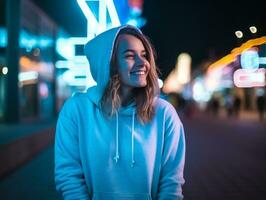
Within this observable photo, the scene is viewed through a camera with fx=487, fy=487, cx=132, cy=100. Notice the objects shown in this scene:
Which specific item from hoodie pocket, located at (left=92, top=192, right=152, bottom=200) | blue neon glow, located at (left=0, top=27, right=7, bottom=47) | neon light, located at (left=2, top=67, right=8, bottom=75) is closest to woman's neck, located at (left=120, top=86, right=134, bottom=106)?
hoodie pocket, located at (left=92, top=192, right=152, bottom=200)

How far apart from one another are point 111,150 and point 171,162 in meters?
0.32

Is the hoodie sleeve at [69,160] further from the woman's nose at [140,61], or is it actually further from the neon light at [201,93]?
the neon light at [201,93]

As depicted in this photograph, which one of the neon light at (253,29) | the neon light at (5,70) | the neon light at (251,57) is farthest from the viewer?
the neon light at (5,70)

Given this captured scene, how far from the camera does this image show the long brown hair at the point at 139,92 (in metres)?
2.35

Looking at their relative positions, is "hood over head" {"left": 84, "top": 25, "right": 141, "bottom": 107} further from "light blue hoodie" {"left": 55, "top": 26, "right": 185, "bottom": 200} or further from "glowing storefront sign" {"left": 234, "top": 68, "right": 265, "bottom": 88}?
"glowing storefront sign" {"left": 234, "top": 68, "right": 265, "bottom": 88}

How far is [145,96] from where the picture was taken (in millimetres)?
2445

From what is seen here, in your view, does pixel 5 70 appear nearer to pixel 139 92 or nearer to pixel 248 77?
pixel 248 77

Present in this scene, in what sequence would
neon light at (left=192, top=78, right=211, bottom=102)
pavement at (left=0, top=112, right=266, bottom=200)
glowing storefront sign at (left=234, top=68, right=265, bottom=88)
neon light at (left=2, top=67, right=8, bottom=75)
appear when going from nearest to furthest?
pavement at (left=0, top=112, right=266, bottom=200), neon light at (left=2, top=67, right=8, bottom=75), glowing storefront sign at (left=234, top=68, right=265, bottom=88), neon light at (left=192, top=78, right=211, bottom=102)

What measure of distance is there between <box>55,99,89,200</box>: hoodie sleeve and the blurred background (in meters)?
0.95

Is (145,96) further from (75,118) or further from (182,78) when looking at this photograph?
(182,78)

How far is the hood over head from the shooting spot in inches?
93.7

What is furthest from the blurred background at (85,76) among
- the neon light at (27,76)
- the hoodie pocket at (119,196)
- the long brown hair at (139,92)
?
the hoodie pocket at (119,196)

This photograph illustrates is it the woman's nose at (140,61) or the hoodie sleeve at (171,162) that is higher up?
the woman's nose at (140,61)

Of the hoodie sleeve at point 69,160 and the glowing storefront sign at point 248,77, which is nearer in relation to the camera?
the hoodie sleeve at point 69,160
